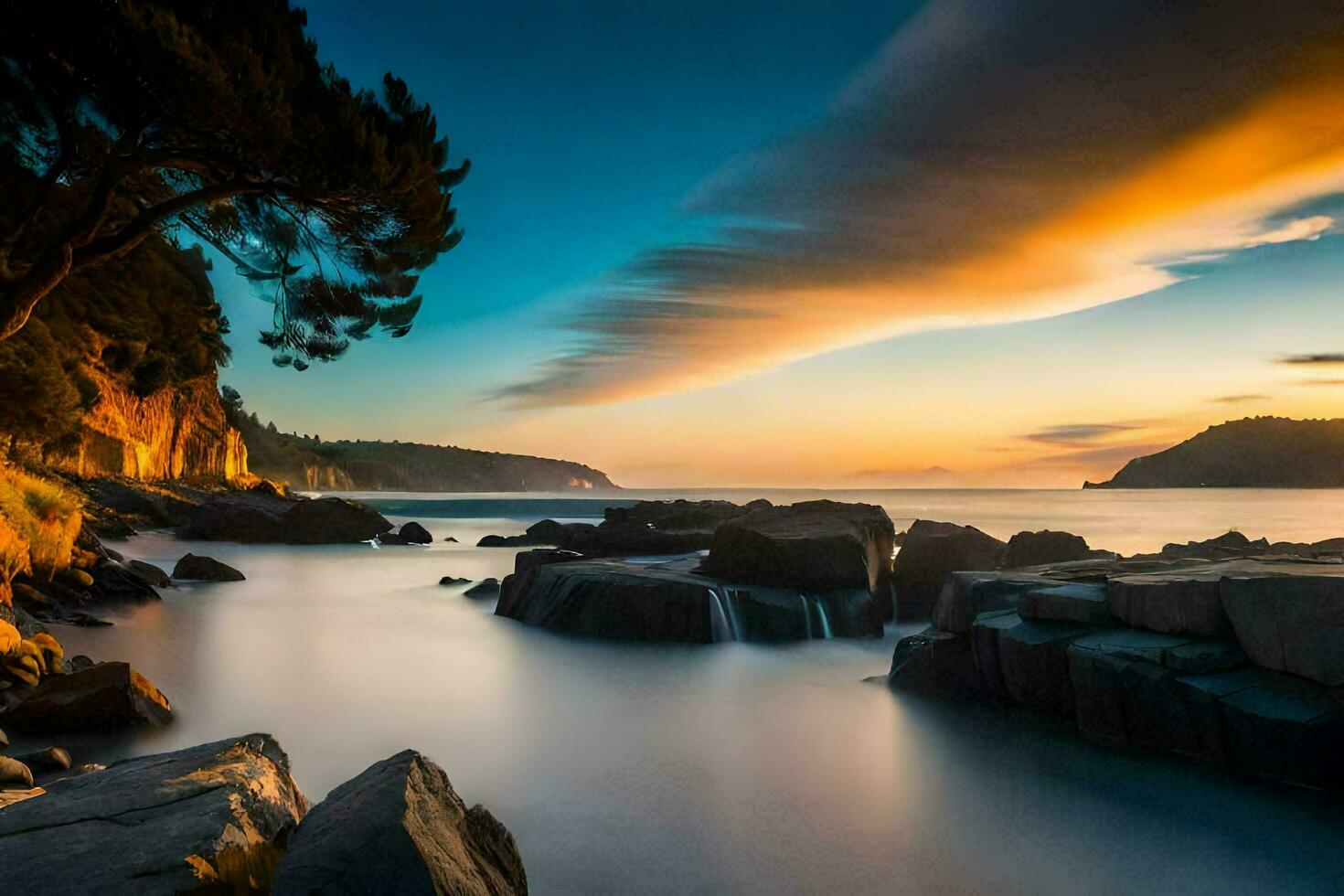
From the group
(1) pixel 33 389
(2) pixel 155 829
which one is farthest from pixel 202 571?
(2) pixel 155 829

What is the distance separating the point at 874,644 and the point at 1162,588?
6.26 metres

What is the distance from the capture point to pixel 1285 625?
248 inches

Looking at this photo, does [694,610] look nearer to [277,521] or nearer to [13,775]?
[13,775]

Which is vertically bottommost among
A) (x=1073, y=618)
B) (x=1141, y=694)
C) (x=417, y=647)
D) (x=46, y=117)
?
(x=417, y=647)

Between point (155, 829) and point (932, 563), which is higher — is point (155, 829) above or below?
above

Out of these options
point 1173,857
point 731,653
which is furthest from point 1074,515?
point 1173,857

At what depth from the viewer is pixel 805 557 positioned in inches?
550

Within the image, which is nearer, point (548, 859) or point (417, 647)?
point (548, 859)

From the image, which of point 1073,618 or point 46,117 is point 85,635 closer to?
point 46,117

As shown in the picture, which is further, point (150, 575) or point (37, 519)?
point (150, 575)

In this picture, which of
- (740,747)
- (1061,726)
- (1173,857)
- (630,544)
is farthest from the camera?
(630,544)

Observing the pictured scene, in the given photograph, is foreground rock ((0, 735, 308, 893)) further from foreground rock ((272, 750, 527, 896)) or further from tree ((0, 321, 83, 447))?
tree ((0, 321, 83, 447))

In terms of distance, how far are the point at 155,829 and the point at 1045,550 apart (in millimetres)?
16718

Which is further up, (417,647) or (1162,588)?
(1162,588)
